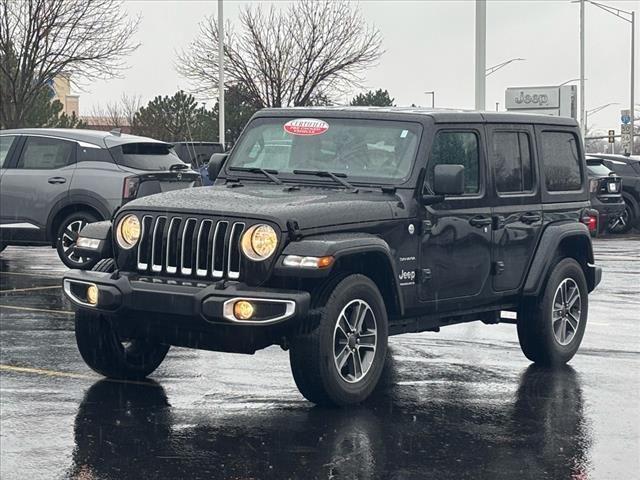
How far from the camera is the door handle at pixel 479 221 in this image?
898 centimetres

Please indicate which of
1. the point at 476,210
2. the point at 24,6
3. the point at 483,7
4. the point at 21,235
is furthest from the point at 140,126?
the point at 476,210

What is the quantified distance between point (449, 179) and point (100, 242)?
7.51 ft

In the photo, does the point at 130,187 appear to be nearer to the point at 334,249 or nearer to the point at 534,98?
the point at 334,249

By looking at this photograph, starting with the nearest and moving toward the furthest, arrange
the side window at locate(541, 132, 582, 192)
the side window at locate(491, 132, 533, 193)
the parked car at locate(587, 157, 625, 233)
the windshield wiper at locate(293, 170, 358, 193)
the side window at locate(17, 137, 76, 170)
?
the windshield wiper at locate(293, 170, 358, 193) → the side window at locate(491, 132, 533, 193) → the side window at locate(541, 132, 582, 192) → the side window at locate(17, 137, 76, 170) → the parked car at locate(587, 157, 625, 233)

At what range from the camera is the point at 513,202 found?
947 centimetres

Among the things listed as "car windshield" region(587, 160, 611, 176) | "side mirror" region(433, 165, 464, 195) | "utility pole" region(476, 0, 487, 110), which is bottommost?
"car windshield" region(587, 160, 611, 176)

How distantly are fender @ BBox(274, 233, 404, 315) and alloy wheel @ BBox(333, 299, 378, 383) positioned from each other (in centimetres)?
32

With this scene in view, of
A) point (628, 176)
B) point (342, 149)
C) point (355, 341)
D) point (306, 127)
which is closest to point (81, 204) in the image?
point (306, 127)

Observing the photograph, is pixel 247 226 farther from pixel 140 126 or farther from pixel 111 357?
pixel 140 126

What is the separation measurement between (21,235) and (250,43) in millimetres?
40440

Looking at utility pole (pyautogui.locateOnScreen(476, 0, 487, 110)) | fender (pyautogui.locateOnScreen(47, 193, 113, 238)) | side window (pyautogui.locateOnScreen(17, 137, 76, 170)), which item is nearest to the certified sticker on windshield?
fender (pyautogui.locateOnScreen(47, 193, 113, 238))

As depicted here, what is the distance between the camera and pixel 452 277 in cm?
880

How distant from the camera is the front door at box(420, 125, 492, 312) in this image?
8.59 meters

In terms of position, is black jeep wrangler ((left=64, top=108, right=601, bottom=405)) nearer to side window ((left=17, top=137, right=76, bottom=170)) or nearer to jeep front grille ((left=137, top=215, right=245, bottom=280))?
jeep front grille ((left=137, top=215, right=245, bottom=280))
